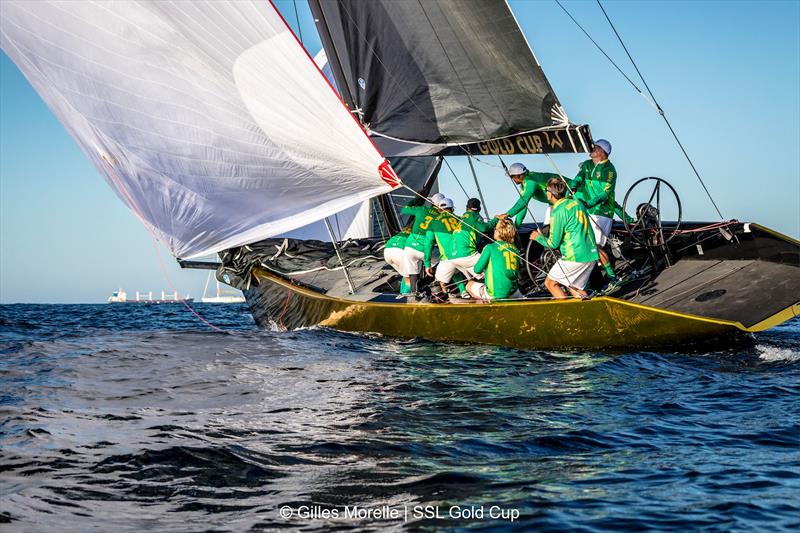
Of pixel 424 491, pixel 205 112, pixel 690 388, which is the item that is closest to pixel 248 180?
pixel 205 112

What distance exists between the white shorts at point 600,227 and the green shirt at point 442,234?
187 cm

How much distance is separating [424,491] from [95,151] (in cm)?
884

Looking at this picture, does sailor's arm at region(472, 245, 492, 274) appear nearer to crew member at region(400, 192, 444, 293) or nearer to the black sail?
crew member at region(400, 192, 444, 293)

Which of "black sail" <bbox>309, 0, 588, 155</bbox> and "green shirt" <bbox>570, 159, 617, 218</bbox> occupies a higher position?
"black sail" <bbox>309, 0, 588, 155</bbox>

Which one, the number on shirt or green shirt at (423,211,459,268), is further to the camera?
green shirt at (423,211,459,268)

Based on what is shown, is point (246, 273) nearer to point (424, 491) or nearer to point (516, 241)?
point (516, 241)

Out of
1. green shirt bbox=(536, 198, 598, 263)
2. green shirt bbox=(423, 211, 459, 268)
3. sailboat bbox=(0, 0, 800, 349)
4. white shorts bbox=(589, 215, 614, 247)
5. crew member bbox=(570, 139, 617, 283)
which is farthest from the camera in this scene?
green shirt bbox=(423, 211, 459, 268)

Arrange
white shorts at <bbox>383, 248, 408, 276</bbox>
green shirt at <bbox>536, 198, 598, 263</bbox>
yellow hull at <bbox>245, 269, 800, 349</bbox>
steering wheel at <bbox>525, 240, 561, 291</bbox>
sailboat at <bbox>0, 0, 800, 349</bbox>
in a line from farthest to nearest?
white shorts at <bbox>383, 248, 408, 276</bbox>, steering wheel at <bbox>525, 240, 561, 291</bbox>, sailboat at <bbox>0, 0, 800, 349</bbox>, green shirt at <bbox>536, 198, 598, 263</bbox>, yellow hull at <bbox>245, 269, 800, 349</bbox>

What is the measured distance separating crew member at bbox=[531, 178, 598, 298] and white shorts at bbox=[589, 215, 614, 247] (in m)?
1.18

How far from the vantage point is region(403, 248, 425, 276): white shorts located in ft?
38.4

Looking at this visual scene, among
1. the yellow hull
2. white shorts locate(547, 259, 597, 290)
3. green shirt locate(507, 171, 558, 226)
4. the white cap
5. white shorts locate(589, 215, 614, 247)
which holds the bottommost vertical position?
the yellow hull

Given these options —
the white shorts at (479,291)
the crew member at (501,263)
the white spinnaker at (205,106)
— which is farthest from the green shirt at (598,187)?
the white spinnaker at (205,106)

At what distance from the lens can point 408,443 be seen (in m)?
5.41

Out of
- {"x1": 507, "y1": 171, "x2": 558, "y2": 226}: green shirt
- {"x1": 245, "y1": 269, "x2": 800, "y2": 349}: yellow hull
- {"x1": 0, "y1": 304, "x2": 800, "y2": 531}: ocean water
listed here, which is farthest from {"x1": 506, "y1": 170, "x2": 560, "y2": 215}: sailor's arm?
{"x1": 0, "y1": 304, "x2": 800, "y2": 531}: ocean water
